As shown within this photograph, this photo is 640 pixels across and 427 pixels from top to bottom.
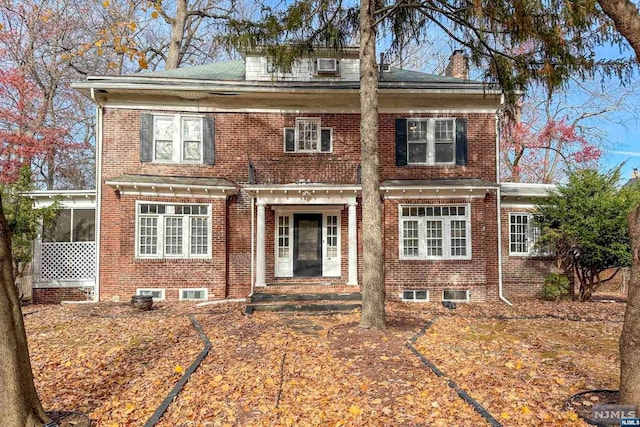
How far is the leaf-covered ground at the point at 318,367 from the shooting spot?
4191mm

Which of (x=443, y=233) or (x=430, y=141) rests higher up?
(x=430, y=141)

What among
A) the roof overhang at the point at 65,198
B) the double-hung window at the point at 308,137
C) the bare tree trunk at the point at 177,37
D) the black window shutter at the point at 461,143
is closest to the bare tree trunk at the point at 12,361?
the double-hung window at the point at 308,137

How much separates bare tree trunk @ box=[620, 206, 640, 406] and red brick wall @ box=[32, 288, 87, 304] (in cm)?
1302

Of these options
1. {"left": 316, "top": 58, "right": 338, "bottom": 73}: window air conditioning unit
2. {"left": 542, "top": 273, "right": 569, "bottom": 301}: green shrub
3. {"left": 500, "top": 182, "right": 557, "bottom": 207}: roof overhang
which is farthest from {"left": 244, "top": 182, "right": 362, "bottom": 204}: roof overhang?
{"left": 542, "top": 273, "right": 569, "bottom": 301}: green shrub

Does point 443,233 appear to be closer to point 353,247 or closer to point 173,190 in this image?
point 353,247

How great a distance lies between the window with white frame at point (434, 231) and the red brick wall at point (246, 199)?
0.91 feet

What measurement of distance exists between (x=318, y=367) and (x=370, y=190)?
3.47 m

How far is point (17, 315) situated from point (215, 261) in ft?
27.4

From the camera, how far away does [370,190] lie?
7570 mm

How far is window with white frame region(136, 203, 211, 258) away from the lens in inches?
457

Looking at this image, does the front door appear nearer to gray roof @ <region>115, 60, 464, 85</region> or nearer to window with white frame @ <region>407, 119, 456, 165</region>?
window with white frame @ <region>407, 119, 456, 165</region>

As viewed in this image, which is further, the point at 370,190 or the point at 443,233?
the point at 443,233

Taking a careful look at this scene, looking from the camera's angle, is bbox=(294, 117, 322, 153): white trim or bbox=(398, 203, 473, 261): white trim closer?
bbox=(398, 203, 473, 261): white trim

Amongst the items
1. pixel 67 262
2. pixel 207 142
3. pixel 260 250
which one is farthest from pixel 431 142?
pixel 67 262
